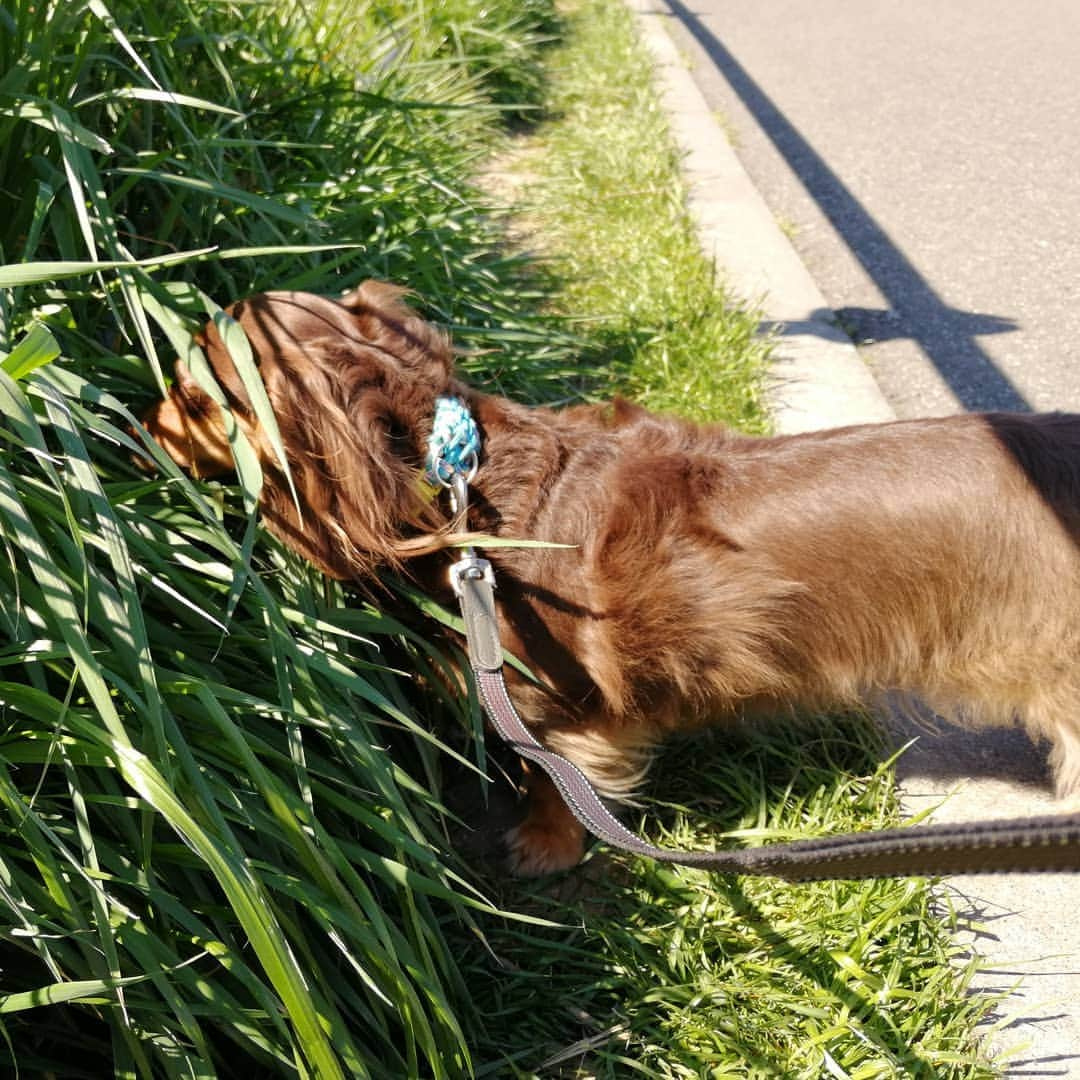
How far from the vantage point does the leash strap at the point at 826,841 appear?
1.01 m

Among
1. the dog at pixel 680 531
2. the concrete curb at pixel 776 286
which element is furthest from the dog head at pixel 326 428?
the concrete curb at pixel 776 286

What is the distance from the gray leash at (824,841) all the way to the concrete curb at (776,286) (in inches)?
69.1

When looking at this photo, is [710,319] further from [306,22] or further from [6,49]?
[6,49]

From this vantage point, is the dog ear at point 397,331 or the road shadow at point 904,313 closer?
the dog ear at point 397,331

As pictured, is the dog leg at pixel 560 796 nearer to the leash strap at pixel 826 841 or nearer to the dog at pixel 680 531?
the dog at pixel 680 531

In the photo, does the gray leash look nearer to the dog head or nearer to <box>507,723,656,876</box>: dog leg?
the dog head

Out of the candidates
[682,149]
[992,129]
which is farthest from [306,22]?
[992,129]

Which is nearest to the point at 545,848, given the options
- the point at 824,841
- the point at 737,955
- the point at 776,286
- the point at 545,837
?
the point at 545,837

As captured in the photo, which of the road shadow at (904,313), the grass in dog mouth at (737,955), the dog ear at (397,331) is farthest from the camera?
the road shadow at (904,313)

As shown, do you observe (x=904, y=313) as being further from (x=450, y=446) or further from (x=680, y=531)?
(x=450, y=446)

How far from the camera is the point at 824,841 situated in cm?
128

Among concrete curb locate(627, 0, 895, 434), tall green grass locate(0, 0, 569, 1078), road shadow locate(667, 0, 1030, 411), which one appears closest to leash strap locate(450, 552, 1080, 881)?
tall green grass locate(0, 0, 569, 1078)

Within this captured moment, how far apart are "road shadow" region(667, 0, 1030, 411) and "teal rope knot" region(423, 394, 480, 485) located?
7.14ft

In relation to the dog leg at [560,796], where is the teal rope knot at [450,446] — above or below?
above
